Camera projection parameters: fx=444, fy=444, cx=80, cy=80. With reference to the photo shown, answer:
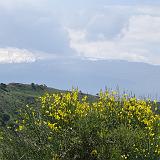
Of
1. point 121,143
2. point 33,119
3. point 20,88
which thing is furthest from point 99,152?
point 20,88

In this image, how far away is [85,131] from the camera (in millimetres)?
17484

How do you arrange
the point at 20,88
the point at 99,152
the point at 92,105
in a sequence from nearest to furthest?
1. the point at 99,152
2. the point at 92,105
3. the point at 20,88

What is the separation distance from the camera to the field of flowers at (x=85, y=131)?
1702 centimetres

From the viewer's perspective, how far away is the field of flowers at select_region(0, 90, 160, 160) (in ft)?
55.8

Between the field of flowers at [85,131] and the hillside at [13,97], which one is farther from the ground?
the hillside at [13,97]

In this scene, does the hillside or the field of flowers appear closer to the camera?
the field of flowers

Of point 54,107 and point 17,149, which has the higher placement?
point 54,107

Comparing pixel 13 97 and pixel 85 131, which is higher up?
pixel 13 97

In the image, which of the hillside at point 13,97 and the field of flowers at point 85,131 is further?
the hillside at point 13,97

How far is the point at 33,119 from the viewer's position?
18.8m

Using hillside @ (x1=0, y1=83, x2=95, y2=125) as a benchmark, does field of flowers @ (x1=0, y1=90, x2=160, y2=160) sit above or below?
below

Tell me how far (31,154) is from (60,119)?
1846 mm

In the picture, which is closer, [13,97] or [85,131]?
[85,131]

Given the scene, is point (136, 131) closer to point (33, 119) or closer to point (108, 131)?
point (108, 131)
